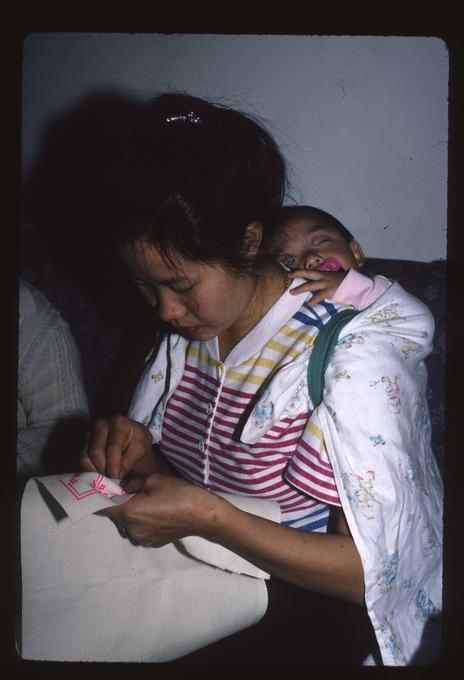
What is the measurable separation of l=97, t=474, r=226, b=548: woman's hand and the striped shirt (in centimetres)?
18

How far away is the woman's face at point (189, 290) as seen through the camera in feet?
3.05

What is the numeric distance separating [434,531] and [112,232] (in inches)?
30.2

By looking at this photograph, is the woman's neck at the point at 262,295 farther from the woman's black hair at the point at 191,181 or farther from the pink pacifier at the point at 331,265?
the pink pacifier at the point at 331,265

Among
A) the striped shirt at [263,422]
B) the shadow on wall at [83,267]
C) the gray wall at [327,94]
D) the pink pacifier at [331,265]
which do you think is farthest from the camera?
the shadow on wall at [83,267]

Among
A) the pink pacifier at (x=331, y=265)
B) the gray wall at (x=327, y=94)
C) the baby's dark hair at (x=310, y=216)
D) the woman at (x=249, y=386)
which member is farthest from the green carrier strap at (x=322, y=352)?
the gray wall at (x=327, y=94)

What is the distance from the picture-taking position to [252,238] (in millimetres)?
1029

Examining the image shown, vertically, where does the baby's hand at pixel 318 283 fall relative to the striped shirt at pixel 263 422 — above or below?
above

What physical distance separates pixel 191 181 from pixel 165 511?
0.52 m

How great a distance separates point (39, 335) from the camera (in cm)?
139

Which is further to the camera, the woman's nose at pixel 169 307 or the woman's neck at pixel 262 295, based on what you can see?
the woman's neck at pixel 262 295

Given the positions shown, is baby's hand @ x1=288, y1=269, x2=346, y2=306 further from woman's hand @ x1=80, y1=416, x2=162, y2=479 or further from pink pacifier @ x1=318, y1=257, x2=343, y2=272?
woman's hand @ x1=80, y1=416, x2=162, y2=479

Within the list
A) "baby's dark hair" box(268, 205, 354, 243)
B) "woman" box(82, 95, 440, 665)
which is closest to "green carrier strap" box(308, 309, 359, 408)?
"woman" box(82, 95, 440, 665)

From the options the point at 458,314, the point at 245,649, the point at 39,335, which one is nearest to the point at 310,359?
the point at 458,314

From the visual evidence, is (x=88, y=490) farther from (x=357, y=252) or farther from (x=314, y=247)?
(x=357, y=252)
